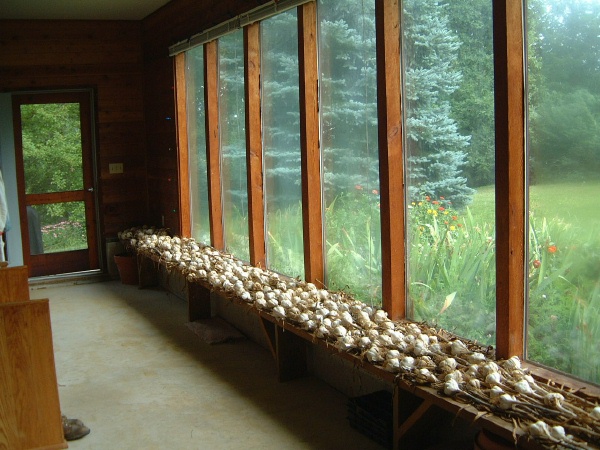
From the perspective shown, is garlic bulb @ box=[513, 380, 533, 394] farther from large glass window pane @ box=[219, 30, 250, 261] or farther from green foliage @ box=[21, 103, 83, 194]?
green foliage @ box=[21, 103, 83, 194]

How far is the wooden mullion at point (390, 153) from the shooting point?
A: 12.3ft

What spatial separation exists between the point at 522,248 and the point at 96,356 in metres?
3.39

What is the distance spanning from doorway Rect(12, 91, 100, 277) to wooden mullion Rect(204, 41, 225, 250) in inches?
93.6

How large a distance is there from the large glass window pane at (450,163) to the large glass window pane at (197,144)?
3.27 meters

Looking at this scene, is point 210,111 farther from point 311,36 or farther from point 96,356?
point 96,356

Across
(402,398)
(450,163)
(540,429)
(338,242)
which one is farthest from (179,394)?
(540,429)

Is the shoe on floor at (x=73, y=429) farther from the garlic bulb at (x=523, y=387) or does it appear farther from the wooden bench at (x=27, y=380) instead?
the garlic bulb at (x=523, y=387)

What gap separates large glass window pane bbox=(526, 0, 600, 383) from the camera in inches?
109

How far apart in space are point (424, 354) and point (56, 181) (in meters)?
5.84

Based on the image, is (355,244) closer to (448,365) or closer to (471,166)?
(471,166)

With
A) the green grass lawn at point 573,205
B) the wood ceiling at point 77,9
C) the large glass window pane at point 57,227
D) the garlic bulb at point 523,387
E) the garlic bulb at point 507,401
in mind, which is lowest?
the garlic bulb at point 507,401

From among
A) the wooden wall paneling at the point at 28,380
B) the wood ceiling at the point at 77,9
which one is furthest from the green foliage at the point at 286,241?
the wood ceiling at the point at 77,9

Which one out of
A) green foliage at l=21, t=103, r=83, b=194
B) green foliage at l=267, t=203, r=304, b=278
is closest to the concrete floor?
green foliage at l=267, t=203, r=304, b=278

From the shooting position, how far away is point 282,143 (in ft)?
16.9
